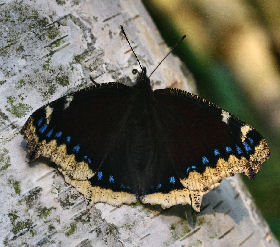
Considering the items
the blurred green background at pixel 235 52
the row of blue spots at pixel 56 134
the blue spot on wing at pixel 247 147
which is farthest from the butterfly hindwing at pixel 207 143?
the blurred green background at pixel 235 52

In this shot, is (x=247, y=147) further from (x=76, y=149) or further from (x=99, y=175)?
(x=76, y=149)

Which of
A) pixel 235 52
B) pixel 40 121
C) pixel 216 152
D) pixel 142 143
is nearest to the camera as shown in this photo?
pixel 40 121

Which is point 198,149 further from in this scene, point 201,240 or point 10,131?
point 10,131

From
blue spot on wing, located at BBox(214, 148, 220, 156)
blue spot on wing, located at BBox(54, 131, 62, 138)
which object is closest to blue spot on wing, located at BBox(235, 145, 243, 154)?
blue spot on wing, located at BBox(214, 148, 220, 156)

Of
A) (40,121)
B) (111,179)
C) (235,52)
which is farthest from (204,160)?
(235,52)

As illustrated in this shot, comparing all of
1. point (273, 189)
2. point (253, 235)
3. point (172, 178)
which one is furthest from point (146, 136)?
point (273, 189)

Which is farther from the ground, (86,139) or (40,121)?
(40,121)

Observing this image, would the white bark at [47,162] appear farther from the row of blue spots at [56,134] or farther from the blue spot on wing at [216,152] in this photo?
the blue spot on wing at [216,152]
